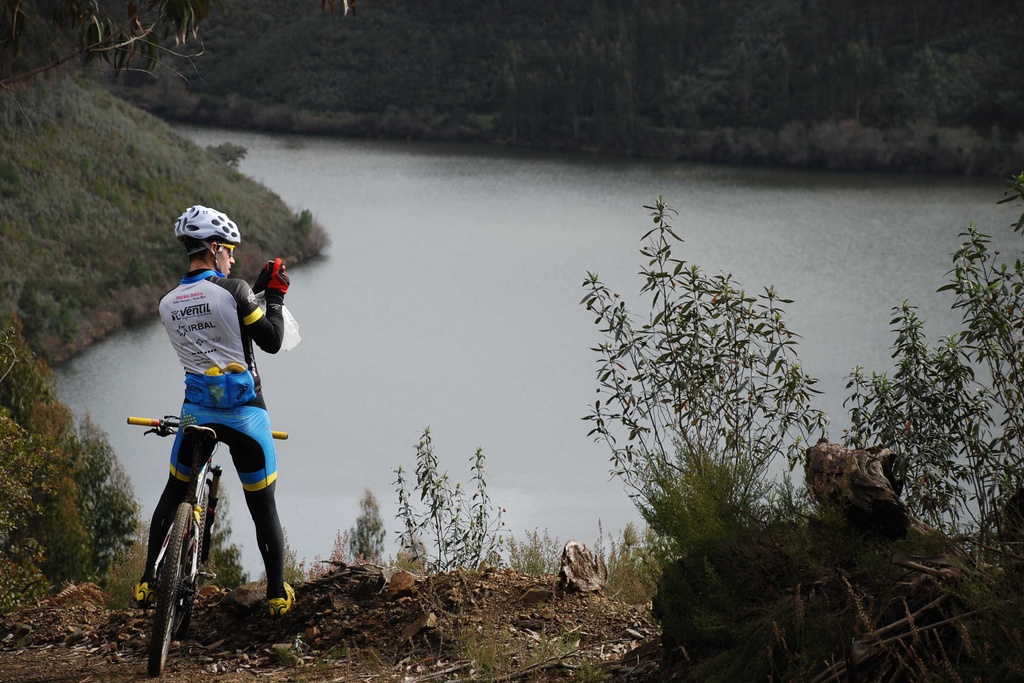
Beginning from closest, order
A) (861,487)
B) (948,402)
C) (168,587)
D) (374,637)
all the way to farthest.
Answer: (861,487), (168,587), (374,637), (948,402)

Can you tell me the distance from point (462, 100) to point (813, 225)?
36038 millimetres

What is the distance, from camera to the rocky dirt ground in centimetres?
419

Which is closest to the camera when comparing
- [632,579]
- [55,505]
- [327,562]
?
[327,562]

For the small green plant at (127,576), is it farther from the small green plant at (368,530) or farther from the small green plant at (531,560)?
the small green plant at (531,560)

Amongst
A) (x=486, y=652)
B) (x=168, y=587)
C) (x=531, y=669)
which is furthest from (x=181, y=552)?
(x=531, y=669)

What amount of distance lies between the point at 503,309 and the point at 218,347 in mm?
28761

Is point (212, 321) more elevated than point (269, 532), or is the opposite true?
point (212, 321)

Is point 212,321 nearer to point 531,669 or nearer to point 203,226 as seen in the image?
point 203,226

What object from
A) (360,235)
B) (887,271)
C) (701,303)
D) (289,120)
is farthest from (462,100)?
(701,303)

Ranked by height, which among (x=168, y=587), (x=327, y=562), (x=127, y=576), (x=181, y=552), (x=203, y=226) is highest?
(x=203, y=226)

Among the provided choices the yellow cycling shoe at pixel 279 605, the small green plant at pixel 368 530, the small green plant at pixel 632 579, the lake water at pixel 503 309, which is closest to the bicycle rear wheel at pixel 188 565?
the yellow cycling shoe at pixel 279 605

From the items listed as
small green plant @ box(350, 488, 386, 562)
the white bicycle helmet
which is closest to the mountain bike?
the white bicycle helmet

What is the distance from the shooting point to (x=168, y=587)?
13.3 ft

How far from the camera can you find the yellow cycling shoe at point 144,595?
4.14 meters
